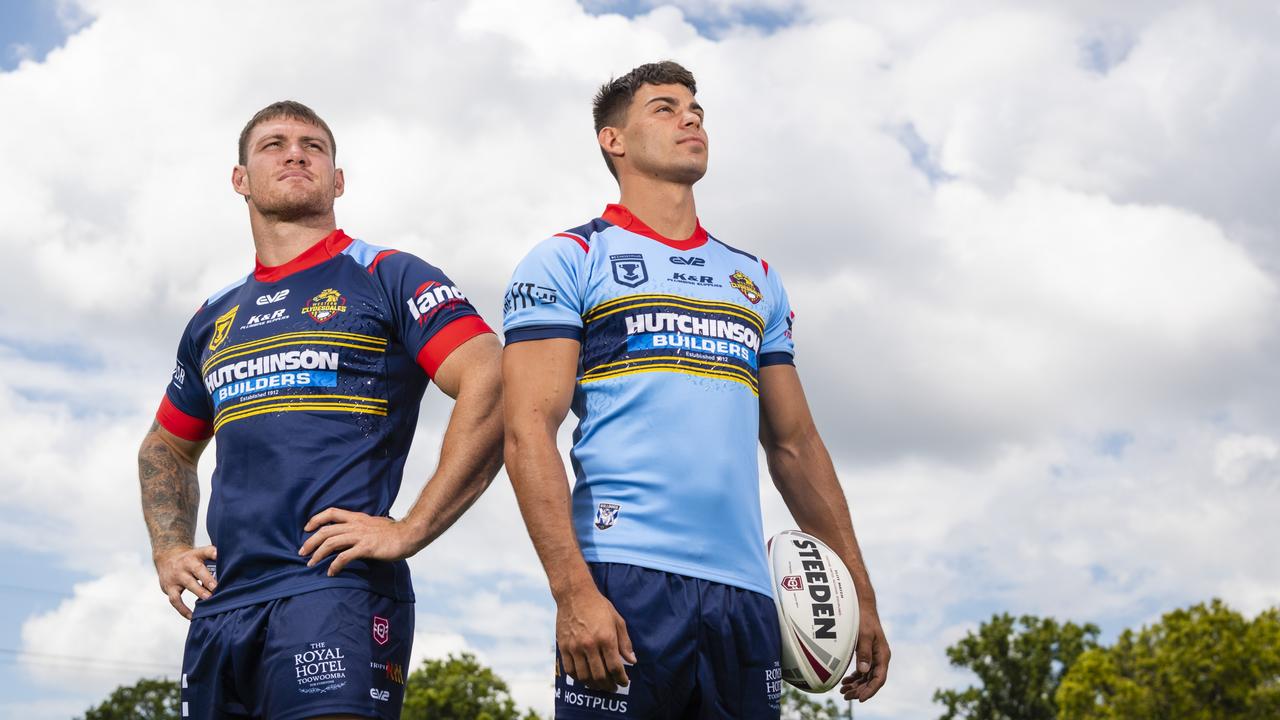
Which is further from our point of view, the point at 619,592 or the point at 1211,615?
the point at 1211,615

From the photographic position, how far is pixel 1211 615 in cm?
4109

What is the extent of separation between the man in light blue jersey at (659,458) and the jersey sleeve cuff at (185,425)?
205 cm

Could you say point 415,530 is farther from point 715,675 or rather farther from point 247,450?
point 715,675

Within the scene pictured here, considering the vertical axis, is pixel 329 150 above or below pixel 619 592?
above

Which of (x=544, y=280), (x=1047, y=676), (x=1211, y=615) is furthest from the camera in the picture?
(x=1047, y=676)

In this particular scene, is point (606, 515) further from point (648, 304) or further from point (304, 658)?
point (304, 658)

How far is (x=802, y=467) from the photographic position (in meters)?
5.98

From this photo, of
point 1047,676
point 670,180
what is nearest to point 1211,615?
point 1047,676

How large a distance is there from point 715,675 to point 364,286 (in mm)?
2365

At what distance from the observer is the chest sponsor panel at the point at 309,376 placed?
536 centimetres

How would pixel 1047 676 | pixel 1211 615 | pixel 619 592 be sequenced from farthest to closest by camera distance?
pixel 1047 676, pixel 1211 615, pixel 619 592

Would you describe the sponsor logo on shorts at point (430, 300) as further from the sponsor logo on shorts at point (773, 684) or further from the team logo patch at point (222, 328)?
the sponsor logo on shorts at point (773, 684)

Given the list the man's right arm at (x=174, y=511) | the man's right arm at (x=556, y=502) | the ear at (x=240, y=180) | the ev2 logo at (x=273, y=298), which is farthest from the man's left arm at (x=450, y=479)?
the ear at (x=240, y=180)

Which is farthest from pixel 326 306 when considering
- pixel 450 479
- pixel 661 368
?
A: pixel 661 368
